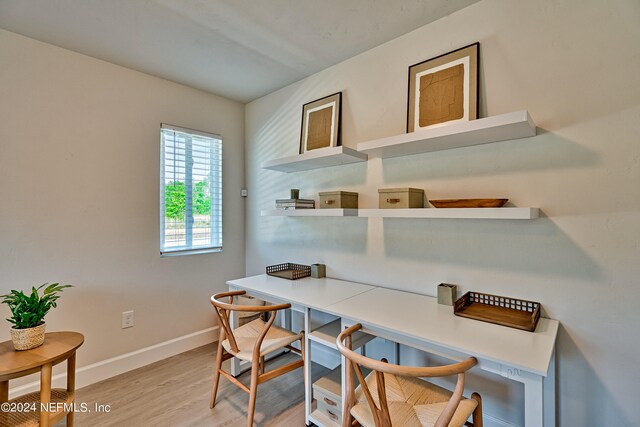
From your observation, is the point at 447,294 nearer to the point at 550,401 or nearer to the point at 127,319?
the point at 550,401

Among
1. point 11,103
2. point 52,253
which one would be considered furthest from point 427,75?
point 52,253

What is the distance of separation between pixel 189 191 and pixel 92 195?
734mm

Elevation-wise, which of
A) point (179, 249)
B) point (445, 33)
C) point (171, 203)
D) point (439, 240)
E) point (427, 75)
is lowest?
point (179, 249)

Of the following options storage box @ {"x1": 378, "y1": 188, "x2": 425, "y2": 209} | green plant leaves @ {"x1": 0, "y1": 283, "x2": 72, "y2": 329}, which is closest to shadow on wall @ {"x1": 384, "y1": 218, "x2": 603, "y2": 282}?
storage box @ {"x1": 378, "y1": 188, "x2": 425, "y2": 209}

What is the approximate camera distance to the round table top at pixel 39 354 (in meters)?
1.38

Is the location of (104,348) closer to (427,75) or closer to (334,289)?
(334,289)

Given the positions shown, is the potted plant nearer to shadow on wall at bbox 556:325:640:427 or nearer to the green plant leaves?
the green plant leaves

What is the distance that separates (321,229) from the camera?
2.48 meters

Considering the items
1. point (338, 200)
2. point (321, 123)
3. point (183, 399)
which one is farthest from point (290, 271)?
point (321, 123)

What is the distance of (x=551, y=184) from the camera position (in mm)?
1447

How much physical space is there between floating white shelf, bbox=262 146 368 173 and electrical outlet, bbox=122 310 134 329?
5.38 feet

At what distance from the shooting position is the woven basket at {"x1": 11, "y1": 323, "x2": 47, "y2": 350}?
152 centimetres

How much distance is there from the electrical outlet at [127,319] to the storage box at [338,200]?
1.81 meters

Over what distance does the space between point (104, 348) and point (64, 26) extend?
226 cm
